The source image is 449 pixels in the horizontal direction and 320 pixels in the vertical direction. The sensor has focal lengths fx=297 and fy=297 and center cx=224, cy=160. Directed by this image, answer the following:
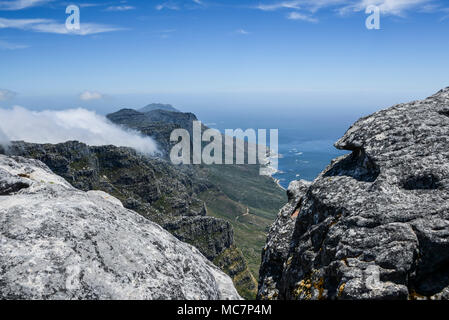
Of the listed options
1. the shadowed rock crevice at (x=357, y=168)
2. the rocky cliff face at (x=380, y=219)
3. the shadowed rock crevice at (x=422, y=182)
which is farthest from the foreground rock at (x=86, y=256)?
the shadowed rock crevice at (x=422, y=182)

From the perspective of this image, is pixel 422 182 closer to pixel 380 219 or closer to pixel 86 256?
pixel 380 219

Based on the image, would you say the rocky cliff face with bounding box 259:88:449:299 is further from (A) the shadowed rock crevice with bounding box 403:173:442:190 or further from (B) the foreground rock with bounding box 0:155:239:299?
(B) the foreground rock with bounding box 0:155:239:299

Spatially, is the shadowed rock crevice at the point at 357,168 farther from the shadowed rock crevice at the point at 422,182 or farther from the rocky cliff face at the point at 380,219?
the shadowed rock crevice at the point at 422,182

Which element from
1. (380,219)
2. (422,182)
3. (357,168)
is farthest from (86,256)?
(422,182)

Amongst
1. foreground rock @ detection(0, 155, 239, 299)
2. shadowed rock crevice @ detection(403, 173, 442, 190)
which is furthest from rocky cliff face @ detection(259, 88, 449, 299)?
foreground rock @ detection(0, 155, 239, 299)
